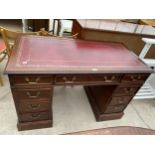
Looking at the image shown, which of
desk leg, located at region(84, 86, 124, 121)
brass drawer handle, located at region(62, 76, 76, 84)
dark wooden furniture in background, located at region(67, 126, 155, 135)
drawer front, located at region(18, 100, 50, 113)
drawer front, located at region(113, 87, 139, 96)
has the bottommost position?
desk leg, located at region(84, 86, 124, 121)

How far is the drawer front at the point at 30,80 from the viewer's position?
41.1 inches

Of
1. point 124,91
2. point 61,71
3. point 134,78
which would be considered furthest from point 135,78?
point 61,71

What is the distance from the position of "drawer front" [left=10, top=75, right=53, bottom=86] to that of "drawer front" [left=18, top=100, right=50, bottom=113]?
23cm

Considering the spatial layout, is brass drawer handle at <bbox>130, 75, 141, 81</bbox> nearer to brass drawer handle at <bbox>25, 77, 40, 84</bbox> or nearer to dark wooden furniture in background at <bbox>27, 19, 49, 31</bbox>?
brass drawer handle at <bbox>25, 77, 40, 84</bbox>

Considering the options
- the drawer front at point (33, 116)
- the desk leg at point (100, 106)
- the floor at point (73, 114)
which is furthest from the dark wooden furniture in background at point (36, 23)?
the drawer front at point (33, 116)

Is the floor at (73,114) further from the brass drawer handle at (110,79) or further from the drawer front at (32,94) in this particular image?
the brass drawer handle at (110,79)

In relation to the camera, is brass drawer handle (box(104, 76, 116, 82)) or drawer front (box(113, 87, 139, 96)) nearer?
brass drawer handle (box(104, 76, 116, 82))

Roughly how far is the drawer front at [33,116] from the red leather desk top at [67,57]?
549 millimetres

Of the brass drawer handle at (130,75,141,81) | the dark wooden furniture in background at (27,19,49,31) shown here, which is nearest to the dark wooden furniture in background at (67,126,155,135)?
the brass drawer handle at (130,75,141,81)

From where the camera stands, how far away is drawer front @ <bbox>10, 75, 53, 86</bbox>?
41.1 inches

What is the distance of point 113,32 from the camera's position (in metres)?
1.63

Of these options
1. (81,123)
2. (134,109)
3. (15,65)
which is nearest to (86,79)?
(15,65)
